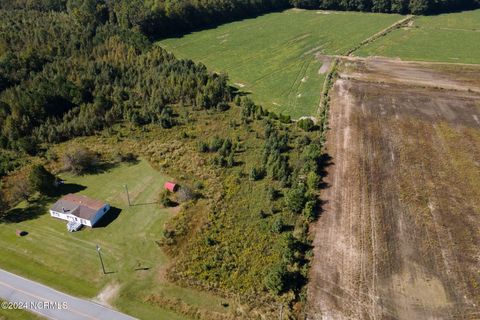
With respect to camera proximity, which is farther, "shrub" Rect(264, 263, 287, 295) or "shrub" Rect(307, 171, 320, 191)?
"shrub" Rect(307, 171, 320, 191)

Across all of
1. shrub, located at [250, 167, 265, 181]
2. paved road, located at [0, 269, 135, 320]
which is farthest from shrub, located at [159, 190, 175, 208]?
paved road, located at [0, 269, 135, 320]

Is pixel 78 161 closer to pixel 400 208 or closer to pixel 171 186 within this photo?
pixel 171 186

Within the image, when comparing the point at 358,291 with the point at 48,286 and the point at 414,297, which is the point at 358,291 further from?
the point at 48,286

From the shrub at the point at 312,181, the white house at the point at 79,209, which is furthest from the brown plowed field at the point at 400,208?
the white house at the point at 79,209

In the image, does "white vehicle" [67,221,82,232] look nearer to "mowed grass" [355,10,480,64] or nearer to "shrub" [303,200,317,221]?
"shrub" [303,200,317,221]

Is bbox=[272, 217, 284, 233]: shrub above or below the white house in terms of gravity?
below

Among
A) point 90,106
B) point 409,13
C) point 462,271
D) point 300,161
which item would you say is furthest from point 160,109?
point 409,13

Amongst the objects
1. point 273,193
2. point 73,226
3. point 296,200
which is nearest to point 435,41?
point 273,193
